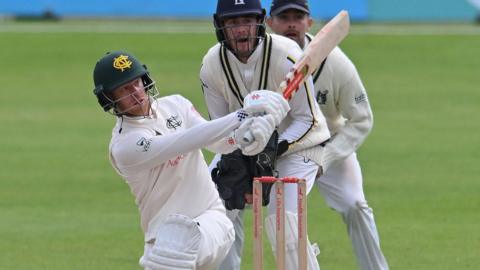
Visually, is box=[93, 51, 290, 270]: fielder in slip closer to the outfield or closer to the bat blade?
the bat blade

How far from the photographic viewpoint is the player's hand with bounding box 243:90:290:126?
6.57 meters

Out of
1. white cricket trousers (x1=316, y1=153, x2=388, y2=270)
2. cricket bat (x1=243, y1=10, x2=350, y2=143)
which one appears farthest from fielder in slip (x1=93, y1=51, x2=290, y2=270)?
white cricket trousers (x1=316, y1=153, x2=388, y2=270)

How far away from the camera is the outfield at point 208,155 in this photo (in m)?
10.5

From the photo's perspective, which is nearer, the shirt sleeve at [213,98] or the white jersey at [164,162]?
the white jersey at [164,162]

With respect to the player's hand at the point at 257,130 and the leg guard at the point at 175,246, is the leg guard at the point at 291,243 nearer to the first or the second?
the leg guard at the point at 175,246

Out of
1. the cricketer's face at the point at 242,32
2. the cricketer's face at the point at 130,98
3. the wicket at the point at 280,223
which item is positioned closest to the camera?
the wicket at the point at 280,223

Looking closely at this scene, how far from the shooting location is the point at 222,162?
807 cm

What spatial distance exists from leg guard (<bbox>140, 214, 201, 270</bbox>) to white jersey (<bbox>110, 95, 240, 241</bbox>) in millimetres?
239

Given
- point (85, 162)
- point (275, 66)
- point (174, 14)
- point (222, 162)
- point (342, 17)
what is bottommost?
point (174, 14)

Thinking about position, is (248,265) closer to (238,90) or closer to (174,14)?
(238,90)

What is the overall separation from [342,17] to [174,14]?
22.6 meters

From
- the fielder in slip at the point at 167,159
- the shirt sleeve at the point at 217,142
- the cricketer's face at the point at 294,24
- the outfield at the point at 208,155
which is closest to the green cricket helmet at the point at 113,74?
the fielder in slip at the point at 167,159

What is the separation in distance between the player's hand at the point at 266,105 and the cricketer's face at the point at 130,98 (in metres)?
0.73

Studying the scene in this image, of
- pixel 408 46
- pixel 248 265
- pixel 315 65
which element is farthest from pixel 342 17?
pixel 408 46
